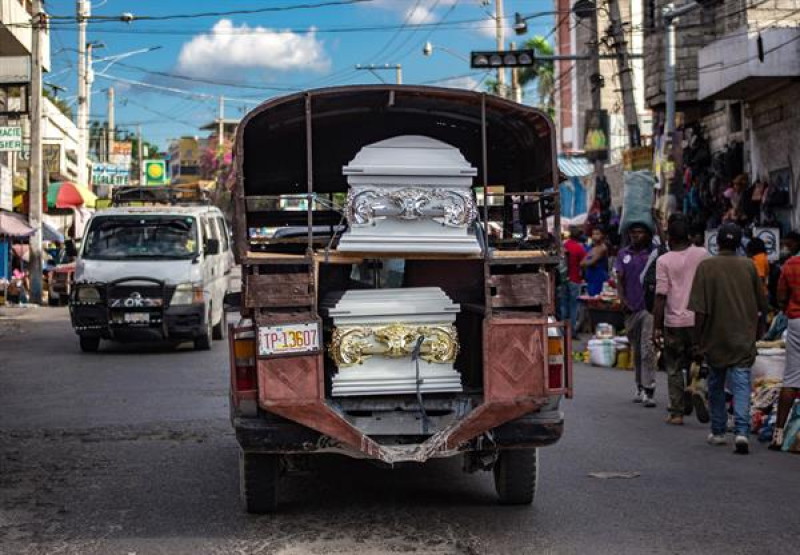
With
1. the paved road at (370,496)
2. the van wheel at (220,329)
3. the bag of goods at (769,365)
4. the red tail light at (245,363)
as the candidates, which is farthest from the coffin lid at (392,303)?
the van wheel at (220,329)

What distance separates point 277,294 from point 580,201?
31.9 metres

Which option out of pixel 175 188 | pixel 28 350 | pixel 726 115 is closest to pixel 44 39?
pixel 175 188

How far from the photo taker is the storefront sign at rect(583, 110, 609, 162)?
94.1ft

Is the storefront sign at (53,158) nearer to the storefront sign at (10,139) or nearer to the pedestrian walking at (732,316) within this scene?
the storefront sign at (10,139)

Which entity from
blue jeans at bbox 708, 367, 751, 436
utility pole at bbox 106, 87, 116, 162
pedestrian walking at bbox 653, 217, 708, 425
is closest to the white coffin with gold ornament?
blue jeans at bbox 708, 367, 751, 436

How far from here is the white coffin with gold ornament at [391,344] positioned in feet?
24.8

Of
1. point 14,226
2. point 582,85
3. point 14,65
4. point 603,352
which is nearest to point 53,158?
point 14,226

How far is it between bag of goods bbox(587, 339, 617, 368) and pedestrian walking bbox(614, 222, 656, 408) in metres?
4.46

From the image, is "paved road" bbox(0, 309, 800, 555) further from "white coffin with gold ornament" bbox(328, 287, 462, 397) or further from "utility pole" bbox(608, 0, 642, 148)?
"utility pole" bbox(608, 0, 642, 148)

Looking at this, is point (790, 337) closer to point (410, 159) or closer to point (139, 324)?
point (410, 159)

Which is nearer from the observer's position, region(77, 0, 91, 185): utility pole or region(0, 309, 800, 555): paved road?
region(0, 309, 800, 555): paved road

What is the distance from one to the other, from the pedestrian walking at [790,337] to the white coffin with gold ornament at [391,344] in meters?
3.98

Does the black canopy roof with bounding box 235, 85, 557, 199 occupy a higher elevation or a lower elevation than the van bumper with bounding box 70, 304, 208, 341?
higher

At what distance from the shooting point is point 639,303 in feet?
43.5
